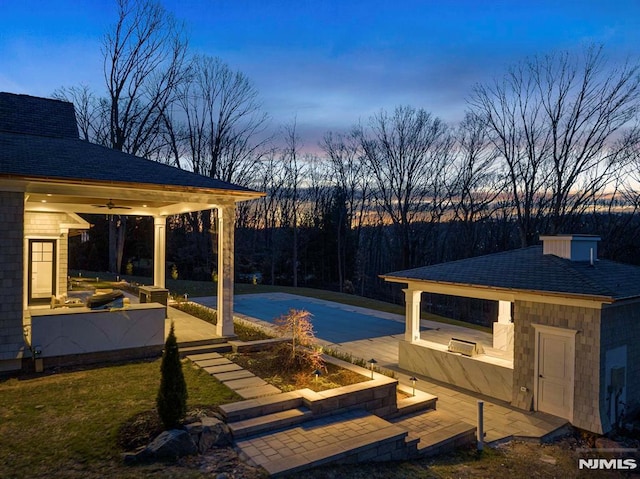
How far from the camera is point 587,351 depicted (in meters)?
6.93

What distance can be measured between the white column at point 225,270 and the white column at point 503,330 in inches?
269

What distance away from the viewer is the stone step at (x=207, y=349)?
8.76 meters

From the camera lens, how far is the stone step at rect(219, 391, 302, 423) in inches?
218

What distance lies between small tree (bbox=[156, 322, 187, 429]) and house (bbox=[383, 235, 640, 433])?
6047 mm

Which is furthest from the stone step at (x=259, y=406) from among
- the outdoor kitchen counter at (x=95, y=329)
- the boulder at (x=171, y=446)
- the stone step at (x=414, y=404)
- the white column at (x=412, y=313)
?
the white column at (x=412, y=313)

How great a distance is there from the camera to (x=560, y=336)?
7.32 metres

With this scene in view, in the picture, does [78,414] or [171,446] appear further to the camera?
[78,414]

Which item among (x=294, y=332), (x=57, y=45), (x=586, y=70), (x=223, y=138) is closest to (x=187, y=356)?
(x=294, y=332)

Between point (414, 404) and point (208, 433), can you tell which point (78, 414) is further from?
point (414, 404)

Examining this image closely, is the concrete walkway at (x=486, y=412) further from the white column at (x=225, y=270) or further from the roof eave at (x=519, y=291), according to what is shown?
the white column at (x=225, y=270)

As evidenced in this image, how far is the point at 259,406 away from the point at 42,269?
10792mm

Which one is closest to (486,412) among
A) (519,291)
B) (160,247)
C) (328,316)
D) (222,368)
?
(519,291)

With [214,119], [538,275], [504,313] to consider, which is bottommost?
[504,313]

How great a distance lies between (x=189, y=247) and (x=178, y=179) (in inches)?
1000
